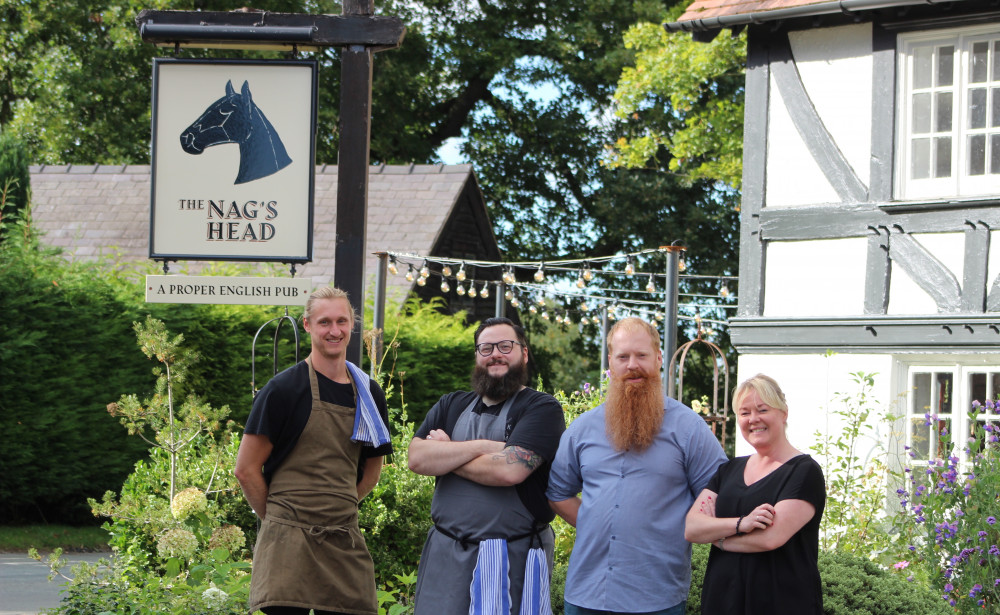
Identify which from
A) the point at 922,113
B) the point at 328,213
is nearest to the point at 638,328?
the point at 922,113

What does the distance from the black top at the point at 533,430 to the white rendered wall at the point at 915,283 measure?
20.5 ft

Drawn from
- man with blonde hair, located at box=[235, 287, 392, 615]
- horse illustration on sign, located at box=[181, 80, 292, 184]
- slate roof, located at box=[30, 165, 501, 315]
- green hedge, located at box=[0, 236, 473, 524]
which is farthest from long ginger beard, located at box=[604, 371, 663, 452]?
slate roof, located at box=[30, 165, 501, 315]

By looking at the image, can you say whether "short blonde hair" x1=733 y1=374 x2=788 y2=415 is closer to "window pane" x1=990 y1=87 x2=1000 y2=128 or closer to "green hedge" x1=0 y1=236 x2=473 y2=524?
"window pane" x1=990 y1=87 x2=1000 y2=128

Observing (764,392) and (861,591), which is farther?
(861,591)

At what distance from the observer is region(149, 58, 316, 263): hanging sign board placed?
5480mm

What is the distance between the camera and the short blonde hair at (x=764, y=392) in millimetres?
3875

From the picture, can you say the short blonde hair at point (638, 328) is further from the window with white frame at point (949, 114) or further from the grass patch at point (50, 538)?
the grass patch at point (50, 538)

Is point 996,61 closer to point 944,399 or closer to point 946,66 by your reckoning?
point 946,66

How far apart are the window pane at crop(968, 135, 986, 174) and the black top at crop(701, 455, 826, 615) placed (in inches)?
258

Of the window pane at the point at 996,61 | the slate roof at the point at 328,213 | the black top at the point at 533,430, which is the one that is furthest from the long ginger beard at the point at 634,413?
the slate roof at the point at 328,213

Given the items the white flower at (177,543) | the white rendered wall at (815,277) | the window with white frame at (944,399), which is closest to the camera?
the white flower at (177,543)

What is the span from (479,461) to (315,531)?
2.20 ft

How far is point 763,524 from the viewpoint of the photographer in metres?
3.73

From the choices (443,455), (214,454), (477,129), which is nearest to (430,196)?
(477,129)
